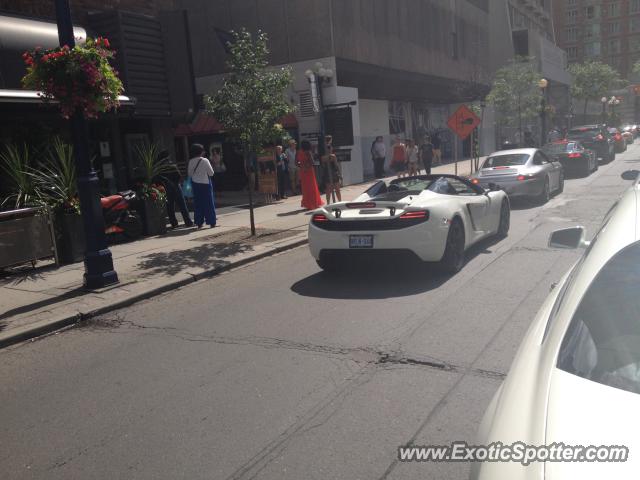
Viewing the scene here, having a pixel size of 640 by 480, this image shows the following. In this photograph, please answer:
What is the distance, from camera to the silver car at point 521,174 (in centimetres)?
1440

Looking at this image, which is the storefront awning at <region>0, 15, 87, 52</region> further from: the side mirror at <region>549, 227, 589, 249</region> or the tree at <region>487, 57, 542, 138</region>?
the tree at <region>487, 57, 542, 138</region>

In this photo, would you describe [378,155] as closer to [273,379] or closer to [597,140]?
[597,140]

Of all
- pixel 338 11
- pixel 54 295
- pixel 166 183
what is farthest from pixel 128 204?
pixel 338 11

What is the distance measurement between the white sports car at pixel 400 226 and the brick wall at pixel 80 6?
9500 millimetres

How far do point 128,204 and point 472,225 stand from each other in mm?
7066

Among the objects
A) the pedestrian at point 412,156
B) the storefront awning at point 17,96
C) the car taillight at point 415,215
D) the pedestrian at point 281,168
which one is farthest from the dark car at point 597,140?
the storefront awning at point 17,96

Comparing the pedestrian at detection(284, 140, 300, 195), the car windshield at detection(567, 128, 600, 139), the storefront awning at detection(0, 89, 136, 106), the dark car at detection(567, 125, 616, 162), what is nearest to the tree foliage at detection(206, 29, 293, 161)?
the storefront awning at detection(0, 89, 136, 106)

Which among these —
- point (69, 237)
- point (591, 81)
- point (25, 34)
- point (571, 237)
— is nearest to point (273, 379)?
point (571, 237)

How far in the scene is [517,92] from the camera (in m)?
30.1

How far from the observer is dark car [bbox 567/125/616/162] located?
2750 centimetres

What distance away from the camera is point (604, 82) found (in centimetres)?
6469

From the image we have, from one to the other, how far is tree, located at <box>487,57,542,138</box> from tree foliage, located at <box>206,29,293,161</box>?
20568mm

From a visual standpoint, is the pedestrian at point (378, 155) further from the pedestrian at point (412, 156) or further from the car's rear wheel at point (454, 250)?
the car's rear wheel at point (454, 250)

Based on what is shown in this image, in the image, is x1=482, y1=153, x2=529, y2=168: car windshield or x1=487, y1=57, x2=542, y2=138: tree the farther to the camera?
x1=487, y1=57, x2=542, y2=138: tree
